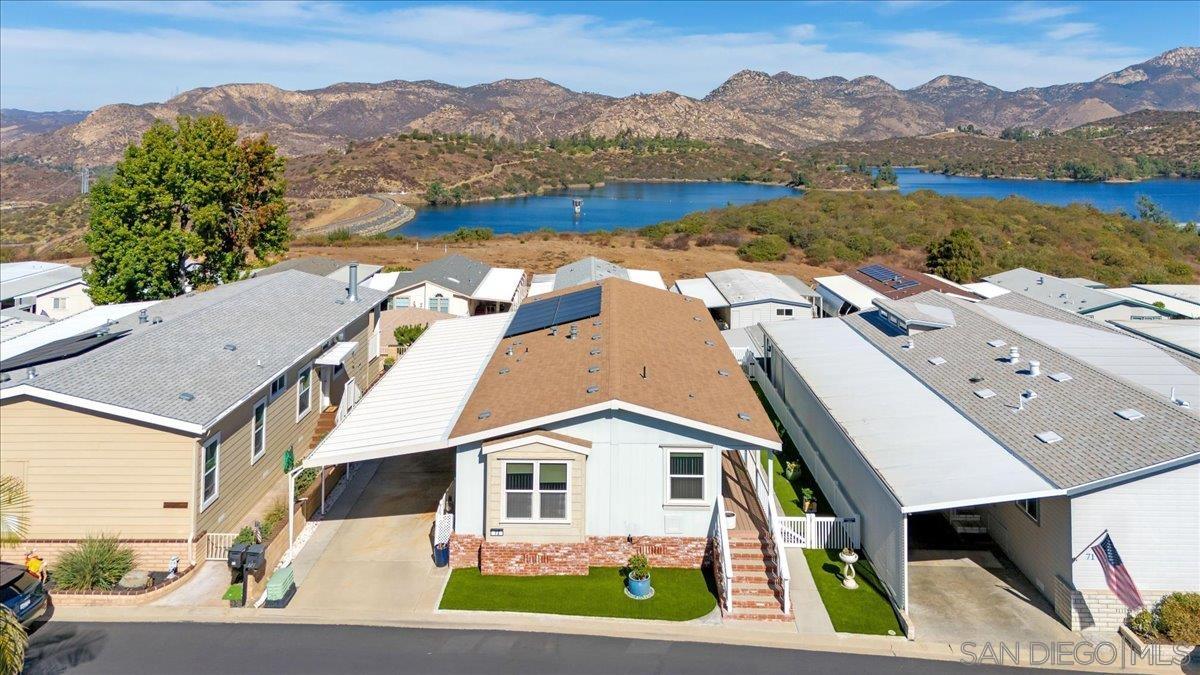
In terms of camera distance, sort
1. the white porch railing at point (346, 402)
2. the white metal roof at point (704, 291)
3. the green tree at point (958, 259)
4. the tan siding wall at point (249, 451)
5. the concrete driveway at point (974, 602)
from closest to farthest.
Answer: the concrete driveway at point (974, 602) < the tan siding wall at point (249, 451) < the white porch railing at point (346, 402) < the white metal roof at point (704, 291) < the green tree at point (958, 259)

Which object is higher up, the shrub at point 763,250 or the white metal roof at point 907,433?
the shrub at point 763,250

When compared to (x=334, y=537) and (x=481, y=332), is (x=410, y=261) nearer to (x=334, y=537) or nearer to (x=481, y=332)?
(x=481, y=332)

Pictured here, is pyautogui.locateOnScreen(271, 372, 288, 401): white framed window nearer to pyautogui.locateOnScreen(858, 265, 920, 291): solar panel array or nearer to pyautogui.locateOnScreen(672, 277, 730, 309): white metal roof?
pyautogui.locateOnScreen(672, 277, 730, 309): white metal roof

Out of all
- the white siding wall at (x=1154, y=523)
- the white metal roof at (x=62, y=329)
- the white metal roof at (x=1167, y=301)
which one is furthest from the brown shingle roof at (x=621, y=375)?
the white metal roof at (x=1167, y=301)

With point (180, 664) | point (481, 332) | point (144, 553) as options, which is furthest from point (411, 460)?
point (180, 664)

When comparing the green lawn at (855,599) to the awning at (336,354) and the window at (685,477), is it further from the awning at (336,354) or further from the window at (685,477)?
the awning at (336,354)

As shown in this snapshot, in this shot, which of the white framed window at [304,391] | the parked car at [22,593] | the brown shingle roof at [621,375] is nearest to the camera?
the parked car at [22,593]

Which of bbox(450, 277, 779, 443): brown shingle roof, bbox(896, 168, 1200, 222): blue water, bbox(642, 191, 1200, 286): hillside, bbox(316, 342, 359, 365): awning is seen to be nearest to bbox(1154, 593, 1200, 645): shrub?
bbox(450, 277, 779, 443): brown shingle roof
